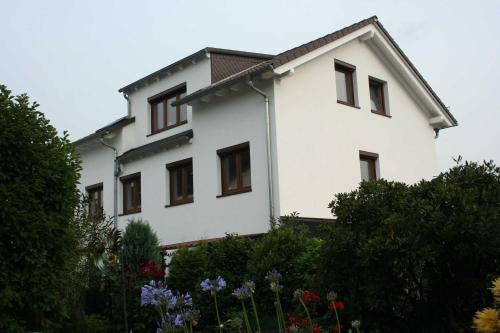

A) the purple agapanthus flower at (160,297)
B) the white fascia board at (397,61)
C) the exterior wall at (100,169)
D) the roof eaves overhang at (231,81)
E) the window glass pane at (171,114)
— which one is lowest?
the purple agapanthus flower at (160,297)

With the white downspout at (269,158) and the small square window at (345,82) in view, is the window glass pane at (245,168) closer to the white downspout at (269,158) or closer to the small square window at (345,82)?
the white downspout at (269,158)

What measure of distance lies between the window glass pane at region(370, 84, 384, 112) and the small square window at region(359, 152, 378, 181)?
1987mm

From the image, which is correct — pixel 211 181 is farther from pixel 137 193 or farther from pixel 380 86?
pixel 380 86

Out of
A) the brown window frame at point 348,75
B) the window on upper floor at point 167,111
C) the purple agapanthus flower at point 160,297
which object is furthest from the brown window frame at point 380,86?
the purple agapanthus flower at point 160,297

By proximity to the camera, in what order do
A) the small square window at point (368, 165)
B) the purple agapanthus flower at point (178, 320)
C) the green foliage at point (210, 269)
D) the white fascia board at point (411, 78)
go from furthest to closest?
the white fascia board at point (411, 78) → the small square window at point (368, 165) → the green foliage at point (210, 269) → the purple agapanthus flower at point (178, 320)

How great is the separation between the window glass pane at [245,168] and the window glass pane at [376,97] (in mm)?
5338

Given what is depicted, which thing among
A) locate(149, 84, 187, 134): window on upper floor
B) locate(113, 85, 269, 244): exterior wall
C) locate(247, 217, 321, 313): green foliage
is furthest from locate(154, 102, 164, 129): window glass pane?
locate(247, 217, 321, 313): green foliage

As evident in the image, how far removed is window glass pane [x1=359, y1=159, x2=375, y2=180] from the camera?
17.6 meters

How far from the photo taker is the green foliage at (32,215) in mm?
6977

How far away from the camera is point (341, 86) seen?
17812 millimetres

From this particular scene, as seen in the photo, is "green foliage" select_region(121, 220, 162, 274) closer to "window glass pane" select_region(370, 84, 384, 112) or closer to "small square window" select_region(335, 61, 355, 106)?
"small square window" select_region(335, 61, 355, 106)

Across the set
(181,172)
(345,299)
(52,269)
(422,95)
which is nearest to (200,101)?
(181,172)

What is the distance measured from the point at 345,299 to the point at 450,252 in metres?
1.28

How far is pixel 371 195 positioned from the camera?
696cm
